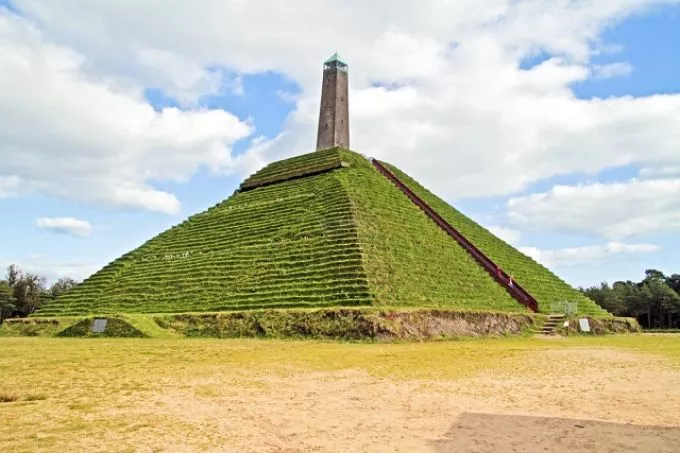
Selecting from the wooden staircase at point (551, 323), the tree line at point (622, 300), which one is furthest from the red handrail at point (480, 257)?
the tree line at point (622, 300)

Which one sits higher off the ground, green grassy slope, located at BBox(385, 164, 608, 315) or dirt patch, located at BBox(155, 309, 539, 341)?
green grassy slope, located at BBox(385, 164, 608, 315)

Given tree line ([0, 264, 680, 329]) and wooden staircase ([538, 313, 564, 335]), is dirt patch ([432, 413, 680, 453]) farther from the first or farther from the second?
tree line ([0, 264, 680, 329])

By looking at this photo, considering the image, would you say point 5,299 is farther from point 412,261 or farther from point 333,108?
point 412,261

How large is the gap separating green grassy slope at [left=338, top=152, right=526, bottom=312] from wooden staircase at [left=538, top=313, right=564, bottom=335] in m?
1.28

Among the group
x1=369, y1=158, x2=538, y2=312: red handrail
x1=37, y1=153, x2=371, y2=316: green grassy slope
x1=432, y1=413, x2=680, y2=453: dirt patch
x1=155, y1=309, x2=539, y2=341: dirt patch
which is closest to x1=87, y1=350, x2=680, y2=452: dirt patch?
x1=432, y1=413, x2=680, y2=453: dirt patch

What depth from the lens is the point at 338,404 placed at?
270 inches

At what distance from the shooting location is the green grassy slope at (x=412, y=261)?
19812 mm

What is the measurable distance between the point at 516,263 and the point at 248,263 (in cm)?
1645

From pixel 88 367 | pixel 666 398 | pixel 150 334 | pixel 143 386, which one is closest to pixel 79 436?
pixel 143 386

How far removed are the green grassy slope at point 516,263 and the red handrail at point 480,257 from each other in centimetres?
71

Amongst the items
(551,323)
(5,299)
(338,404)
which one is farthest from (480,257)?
(5,299)

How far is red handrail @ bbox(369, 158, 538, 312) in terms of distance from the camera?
82.0ft

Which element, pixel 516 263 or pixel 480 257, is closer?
pixel 480 257

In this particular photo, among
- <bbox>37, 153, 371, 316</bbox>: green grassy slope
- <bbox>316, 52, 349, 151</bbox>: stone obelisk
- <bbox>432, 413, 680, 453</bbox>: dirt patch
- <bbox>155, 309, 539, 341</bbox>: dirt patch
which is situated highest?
<bbox>316, 52, 349, 151</bbox>: stone obelisk
